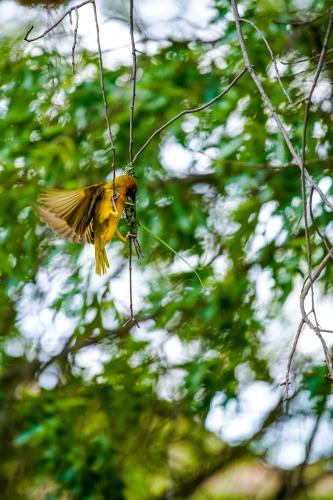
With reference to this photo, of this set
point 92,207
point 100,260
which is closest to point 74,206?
point 92,207

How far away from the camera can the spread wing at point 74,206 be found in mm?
1299

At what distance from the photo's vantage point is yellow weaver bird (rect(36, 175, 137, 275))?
1.29m

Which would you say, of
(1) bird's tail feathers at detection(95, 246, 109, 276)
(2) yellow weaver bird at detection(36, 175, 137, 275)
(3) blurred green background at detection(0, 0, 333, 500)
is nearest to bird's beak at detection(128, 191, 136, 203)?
(2) yellow weaver bird at detection(36, 175, 137, 275)

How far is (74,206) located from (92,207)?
0.10 ft

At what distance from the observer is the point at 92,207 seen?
4.37 ft

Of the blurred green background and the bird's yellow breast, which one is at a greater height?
the bird's yellow breast

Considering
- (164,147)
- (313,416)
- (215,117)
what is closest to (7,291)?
(164,147)

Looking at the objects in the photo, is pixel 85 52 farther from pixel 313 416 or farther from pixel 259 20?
pixel 313 416

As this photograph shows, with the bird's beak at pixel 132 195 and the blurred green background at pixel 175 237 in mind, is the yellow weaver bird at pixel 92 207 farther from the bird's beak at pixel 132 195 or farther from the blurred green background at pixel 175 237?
the blurred green background at pixel 175 237

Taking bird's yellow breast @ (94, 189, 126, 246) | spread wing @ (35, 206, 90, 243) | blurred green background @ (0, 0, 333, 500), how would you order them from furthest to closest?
blurred green background @ (0, 0, 333, 500)
spread wing @ (35, 206, 90, 243)
bird's yellow breast @ (94, 189, 126, 246)

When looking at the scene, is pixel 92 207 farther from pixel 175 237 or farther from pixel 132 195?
pixel 175 237

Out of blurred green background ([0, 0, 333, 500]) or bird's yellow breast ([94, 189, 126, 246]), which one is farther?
blurred green background ([0, 0, 333, 500])

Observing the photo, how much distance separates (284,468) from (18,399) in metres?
1.04

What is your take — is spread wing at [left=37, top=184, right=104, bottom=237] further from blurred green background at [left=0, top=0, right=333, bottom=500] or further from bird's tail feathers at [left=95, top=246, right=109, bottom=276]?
blurred green background at [left=0, top=0, right=333, bottom=500]
